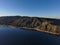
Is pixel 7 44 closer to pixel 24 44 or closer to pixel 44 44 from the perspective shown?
pixel 24 44

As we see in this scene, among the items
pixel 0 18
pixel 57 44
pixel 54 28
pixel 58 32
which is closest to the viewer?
pixel 57 44

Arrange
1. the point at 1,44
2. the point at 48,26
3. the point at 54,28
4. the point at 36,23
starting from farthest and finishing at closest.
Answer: the point at 36,23 < the point at 48,26 < the point at 54,28 < the point at 1,44

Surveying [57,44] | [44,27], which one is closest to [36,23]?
[44,27]

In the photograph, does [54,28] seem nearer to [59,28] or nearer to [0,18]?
[59,28]

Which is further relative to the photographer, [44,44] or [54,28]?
[54,28]

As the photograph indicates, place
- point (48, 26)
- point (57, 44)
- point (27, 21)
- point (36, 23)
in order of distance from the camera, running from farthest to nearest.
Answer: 1. point (27, 21)
2. point (36, 23)
3. point (48, 26)
4. point (57, 44)

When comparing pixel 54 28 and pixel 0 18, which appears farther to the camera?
pixel 0 18

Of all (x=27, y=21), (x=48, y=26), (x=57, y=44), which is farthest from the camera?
(x=27, y=21)

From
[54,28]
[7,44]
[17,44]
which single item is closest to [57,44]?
[17,44]

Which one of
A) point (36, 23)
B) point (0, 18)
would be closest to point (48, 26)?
point (36, 23)
